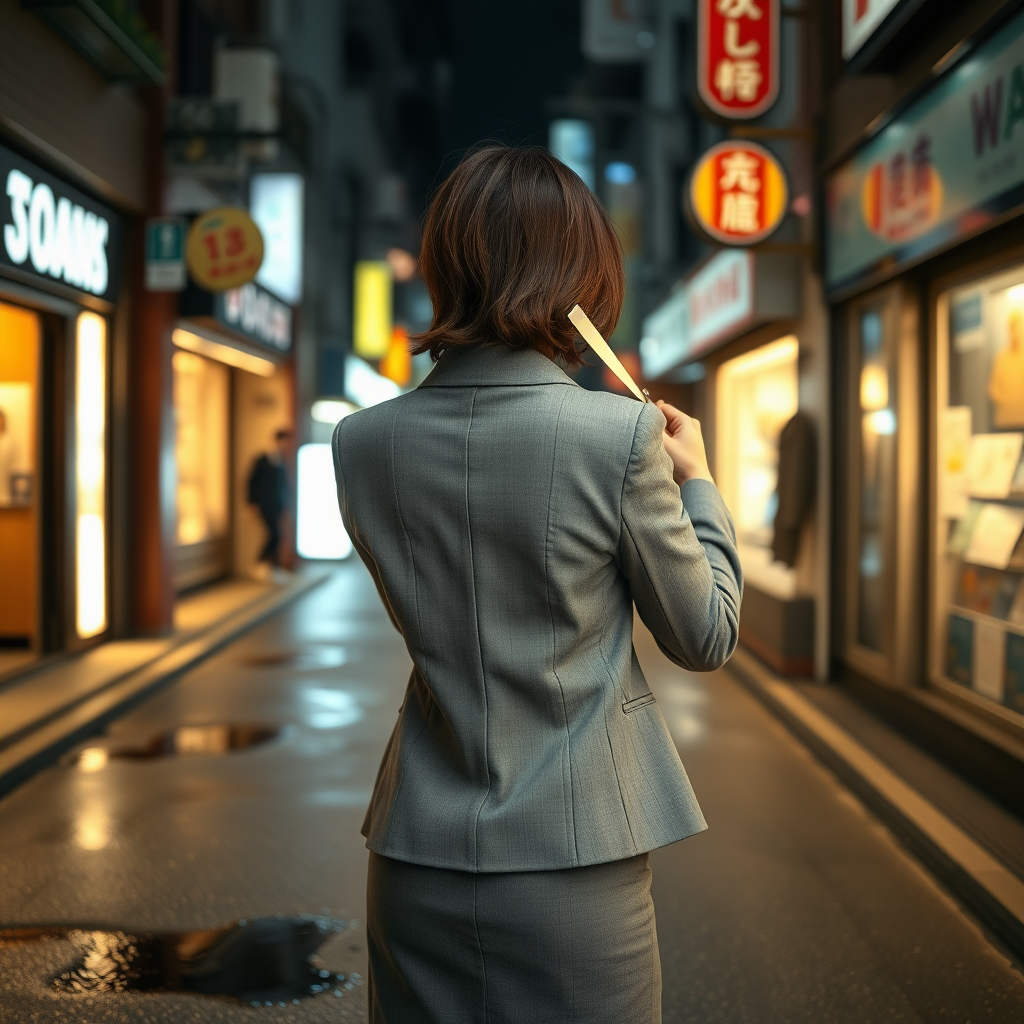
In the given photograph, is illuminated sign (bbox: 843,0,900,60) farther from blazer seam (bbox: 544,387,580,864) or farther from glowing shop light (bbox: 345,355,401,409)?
glowing shop light (bbox: 345,355,401,409)

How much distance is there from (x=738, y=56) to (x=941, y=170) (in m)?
3.06

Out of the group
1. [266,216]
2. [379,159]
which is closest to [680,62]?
[266,216]

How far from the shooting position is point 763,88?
852cm

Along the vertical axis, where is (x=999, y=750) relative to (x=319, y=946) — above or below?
above

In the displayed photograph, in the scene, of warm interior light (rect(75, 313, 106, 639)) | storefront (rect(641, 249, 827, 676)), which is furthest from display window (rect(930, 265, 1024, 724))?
warm interior light (rect(75, 313, 106, 639))

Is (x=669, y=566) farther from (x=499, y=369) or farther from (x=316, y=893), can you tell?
(x=316, y=893)

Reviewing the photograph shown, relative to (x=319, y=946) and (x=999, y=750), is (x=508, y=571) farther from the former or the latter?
(x=999, y=750)

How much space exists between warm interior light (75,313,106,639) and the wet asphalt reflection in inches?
68.3

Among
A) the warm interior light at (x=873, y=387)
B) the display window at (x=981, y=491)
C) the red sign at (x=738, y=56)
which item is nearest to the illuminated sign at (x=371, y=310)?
the red sign at (x=738, y=56)

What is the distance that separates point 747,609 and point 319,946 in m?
7.00

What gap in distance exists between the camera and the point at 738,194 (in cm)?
866

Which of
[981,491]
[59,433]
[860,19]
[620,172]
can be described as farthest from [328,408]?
[981,491]

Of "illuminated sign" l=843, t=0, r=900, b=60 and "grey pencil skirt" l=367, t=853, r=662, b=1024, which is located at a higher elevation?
"illuminated sign" l=843, t=0, r=900, b=60

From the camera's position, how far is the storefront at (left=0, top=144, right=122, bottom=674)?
8.66 metres
